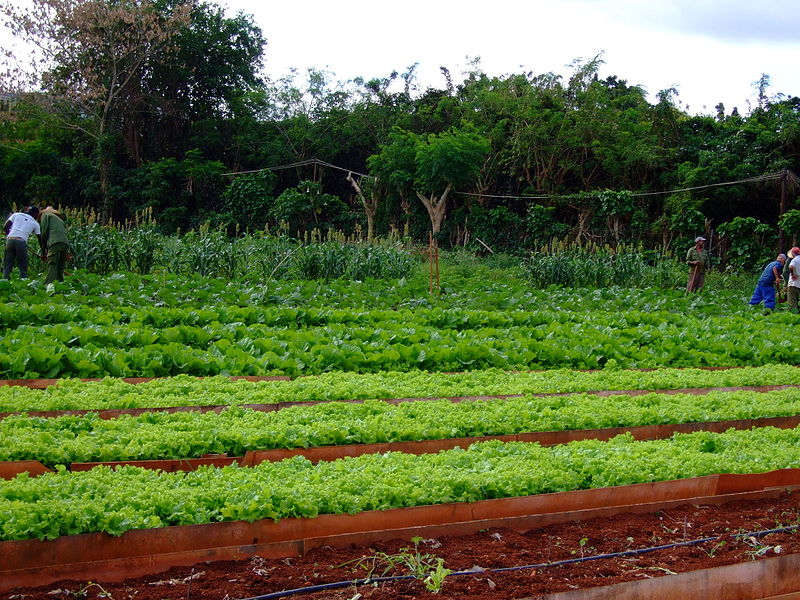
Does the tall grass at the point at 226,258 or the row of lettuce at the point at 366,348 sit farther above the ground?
the tall grass at the point at 226,258

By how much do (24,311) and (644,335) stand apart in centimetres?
861

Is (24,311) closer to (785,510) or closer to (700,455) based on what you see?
(700,455)

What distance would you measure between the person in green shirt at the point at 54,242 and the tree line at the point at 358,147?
11.2m

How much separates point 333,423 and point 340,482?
1.30 metres

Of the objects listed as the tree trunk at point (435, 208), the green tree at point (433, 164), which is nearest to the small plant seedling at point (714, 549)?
the green tree at point (433, 164)

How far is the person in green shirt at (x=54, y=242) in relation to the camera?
1308cm

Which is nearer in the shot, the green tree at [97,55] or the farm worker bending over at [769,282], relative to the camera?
the farm worker bending over at [769,282]

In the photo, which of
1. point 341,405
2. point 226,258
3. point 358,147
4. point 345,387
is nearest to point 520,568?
point 341,405

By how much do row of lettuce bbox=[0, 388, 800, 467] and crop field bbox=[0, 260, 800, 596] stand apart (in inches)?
0.7

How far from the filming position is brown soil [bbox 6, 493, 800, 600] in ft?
11.0

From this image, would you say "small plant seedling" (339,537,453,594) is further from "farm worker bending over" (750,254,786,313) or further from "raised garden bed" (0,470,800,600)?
"farm worker bending over" (750,254,786,313)

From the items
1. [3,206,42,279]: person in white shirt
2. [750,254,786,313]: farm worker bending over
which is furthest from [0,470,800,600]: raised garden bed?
[750,254,786,313]: farm worker bending over

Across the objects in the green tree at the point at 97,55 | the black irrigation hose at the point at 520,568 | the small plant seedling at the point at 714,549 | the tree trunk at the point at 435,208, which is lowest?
the small plant seedling at the point at 714,549

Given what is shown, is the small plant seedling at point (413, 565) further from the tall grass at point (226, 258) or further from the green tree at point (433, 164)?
the green tree at point (433, 164)
